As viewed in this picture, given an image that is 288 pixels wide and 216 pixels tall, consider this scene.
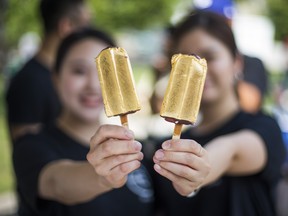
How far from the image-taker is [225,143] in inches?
74.8

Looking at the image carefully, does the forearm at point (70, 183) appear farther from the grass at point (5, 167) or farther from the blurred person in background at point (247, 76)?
the grass at point (5, 167)

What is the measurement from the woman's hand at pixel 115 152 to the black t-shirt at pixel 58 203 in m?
0.63

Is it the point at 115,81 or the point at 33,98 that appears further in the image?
the point at 33,98

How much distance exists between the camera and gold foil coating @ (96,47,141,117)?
4.46ft

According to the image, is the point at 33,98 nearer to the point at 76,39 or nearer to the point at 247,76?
the point at 76,39

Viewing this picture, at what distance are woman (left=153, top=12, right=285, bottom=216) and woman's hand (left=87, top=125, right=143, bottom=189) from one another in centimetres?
46

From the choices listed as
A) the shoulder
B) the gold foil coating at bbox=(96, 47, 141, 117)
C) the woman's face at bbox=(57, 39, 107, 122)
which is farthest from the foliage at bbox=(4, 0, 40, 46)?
the gold foil coating at bbox=(96, 47, 141, 117)

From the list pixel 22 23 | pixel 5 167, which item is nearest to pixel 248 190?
pixel 5 167

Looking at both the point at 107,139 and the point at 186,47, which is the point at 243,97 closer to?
the point at 186,47

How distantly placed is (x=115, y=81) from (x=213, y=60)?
92 centimetres

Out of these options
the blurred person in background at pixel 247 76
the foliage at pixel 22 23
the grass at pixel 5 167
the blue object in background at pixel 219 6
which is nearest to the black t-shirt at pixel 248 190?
the blurred person in background at pixel 247 76

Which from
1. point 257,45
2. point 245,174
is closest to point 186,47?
point 245,174

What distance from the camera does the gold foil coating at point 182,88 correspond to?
4.36ft

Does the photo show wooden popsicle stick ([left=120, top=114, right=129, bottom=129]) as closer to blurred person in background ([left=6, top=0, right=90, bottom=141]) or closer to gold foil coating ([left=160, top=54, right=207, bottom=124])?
gold foil coating ([left=160, top=54, right=207, bottom=124])
